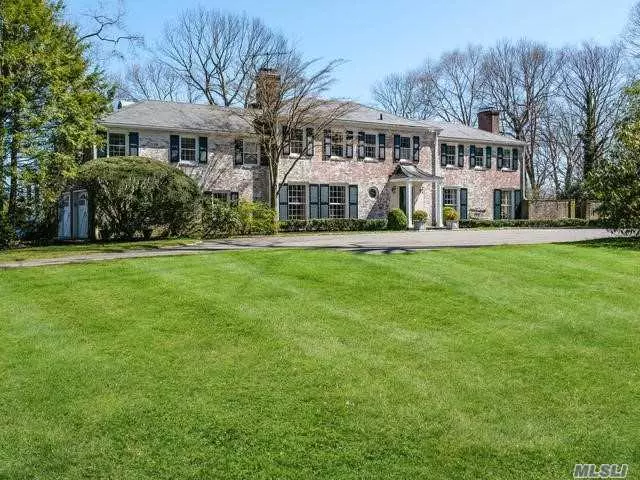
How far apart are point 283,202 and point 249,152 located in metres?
2.92

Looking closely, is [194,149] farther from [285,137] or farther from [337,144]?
[337,144]

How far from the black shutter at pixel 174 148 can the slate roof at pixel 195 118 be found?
0.45 meters

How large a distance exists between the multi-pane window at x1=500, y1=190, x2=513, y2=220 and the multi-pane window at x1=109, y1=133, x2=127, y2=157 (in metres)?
22.2

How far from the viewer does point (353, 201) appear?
30.8 meters

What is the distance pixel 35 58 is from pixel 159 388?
16449 millimetres

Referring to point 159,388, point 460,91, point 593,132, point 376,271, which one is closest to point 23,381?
point 159,388

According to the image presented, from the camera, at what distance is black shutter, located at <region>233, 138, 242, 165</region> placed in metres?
28.2

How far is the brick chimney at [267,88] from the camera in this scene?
1057 inches

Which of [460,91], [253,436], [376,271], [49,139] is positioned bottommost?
[253,436]

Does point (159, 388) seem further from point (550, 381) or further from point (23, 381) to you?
point (550, 381)

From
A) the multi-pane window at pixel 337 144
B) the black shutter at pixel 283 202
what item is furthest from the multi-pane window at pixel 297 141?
the black shutter at pixel 283 202

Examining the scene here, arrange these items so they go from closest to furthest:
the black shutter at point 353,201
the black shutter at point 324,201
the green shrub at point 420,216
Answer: the green shrub at point 420,216 → the black shutter at point 324,201 → the black shutter at point 353,201

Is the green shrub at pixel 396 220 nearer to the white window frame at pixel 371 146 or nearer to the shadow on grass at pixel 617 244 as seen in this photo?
the white window frame at pixel 371 146

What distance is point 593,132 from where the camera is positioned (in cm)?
4397
